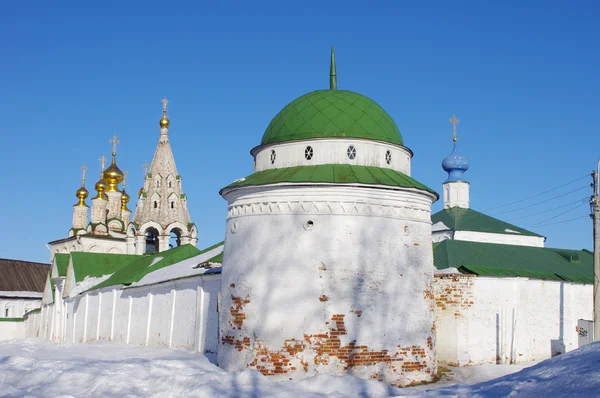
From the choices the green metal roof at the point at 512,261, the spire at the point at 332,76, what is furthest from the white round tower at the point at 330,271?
the green metal roof at the point at 512,261

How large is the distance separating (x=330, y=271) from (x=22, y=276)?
148 ft

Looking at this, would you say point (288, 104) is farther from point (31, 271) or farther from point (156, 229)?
Result: point (31, 271)

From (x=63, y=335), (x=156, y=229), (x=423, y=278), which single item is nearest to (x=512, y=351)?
(x=423, y=278)

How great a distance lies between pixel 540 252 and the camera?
66.6 feet

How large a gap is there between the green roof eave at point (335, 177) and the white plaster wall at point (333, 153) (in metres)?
0.19

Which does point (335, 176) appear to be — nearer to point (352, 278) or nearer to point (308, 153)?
point (308, 153)

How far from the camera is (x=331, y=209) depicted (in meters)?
12.3

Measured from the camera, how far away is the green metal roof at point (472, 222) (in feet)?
81.2

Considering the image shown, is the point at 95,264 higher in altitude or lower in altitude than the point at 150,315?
higher

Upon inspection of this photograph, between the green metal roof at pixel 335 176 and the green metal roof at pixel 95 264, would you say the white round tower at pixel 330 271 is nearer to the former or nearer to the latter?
the green metal roof at pixel 335 176

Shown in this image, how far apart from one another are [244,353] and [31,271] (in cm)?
4484

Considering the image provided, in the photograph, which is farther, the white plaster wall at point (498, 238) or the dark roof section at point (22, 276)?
the dark roof section at point (22, 276)

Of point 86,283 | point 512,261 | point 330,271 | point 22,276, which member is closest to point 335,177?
point 330,271

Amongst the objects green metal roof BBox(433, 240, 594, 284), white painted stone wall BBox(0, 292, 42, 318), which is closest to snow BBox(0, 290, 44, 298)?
white painted stone wall BBox(0, 292, 42, 318)
